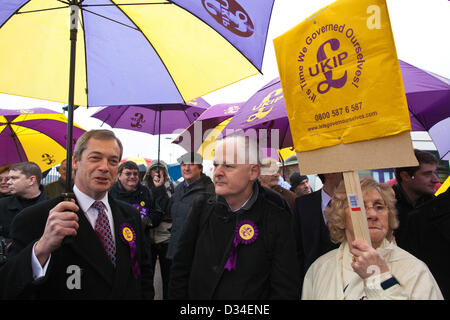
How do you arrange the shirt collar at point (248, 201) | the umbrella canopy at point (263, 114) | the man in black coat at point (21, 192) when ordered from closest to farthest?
the shirt collar at point (248, 201)
the umbrella canopy at point (263, 114)
the man in black coat at point (21, 192)

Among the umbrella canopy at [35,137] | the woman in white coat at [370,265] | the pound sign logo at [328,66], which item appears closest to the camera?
the woman in white coat at [370,265]

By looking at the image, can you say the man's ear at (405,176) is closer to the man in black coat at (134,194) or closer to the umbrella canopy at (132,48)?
the umbrella canopy at (132,48)

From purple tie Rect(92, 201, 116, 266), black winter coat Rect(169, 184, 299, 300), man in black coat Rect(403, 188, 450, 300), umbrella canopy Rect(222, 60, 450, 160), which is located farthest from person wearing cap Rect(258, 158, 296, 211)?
purple tie Rect(92, 201, 116, 266)

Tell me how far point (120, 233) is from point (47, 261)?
0.48 meters

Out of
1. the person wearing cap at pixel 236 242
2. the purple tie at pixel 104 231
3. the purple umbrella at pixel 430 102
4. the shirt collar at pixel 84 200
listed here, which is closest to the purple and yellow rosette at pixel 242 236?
the person wearing cap at pixel 236 242

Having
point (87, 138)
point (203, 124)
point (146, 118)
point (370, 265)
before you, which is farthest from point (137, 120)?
point (370, 265)

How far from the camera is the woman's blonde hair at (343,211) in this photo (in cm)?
191

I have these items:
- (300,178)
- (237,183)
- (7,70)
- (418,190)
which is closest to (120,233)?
(237,183)

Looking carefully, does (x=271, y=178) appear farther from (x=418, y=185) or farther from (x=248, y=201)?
(x=248, y=201)

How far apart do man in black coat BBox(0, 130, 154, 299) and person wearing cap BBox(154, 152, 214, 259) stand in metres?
2.03

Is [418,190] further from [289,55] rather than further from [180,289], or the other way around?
[180,289]

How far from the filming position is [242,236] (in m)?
1.99

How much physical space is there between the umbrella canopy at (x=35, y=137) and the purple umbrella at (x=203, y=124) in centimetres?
227

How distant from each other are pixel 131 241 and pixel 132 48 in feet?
4.98
